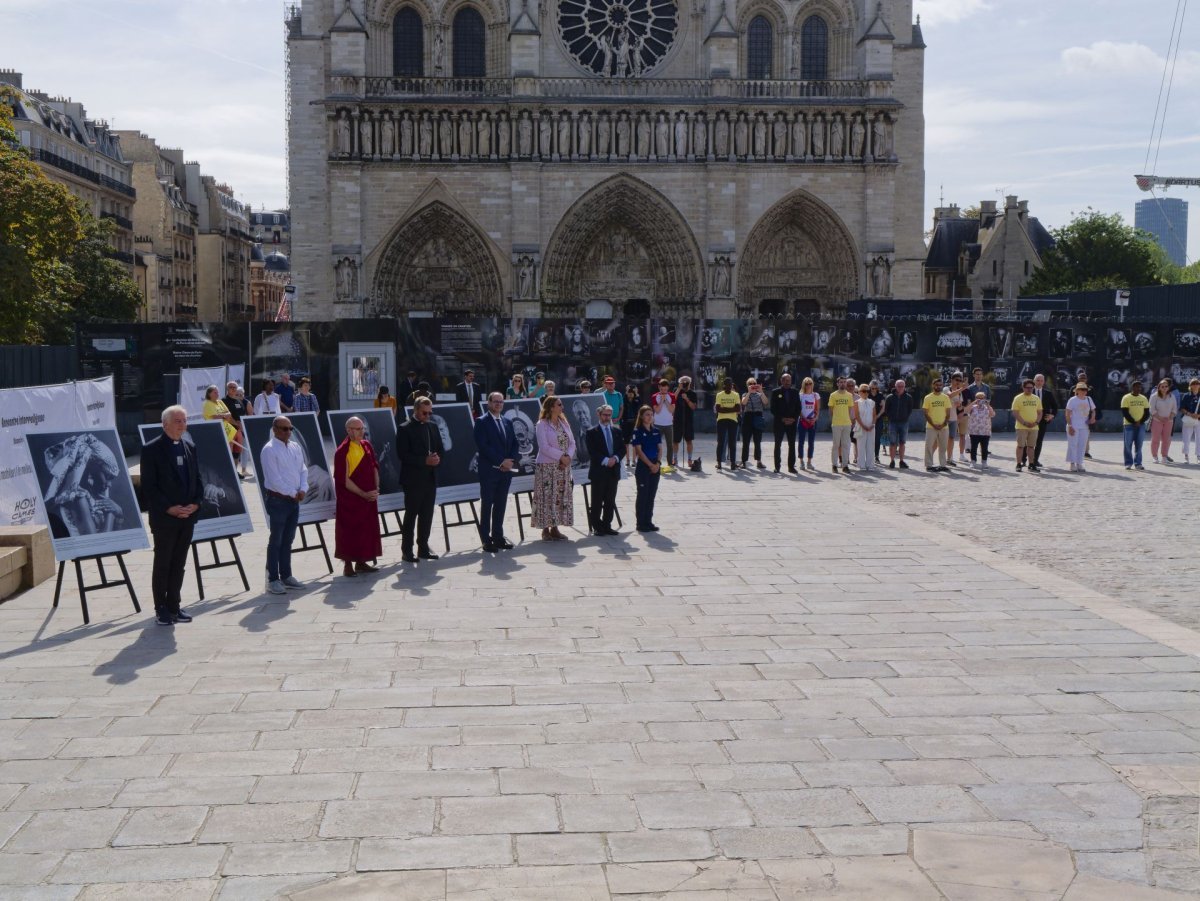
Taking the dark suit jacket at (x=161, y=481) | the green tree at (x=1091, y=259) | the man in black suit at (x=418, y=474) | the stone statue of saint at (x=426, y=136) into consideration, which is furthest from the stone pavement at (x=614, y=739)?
the green tree at (x=1091, y=259)

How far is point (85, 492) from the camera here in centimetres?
988

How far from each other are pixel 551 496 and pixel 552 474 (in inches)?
8.7

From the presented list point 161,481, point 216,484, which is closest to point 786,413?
point 216,484

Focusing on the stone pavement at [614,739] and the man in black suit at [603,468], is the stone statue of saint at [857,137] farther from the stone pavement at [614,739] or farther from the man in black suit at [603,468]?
the stone pavement at [614,739]

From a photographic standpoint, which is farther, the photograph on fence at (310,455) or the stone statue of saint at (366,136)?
the stone statue of saint at (366,136)

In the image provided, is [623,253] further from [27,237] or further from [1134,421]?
[1134,421]

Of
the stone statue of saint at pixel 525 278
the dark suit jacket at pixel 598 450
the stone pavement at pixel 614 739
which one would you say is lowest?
the stone pavement at pixel 614 739

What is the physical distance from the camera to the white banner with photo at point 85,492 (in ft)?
31.6

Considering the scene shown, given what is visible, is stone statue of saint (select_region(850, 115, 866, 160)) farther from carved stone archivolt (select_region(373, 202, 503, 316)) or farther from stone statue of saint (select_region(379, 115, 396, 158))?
stone statue of saint (select_region(379, 115, 396, 158))

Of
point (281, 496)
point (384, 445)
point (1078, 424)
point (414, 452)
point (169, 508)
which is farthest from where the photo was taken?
point (1078, 424)

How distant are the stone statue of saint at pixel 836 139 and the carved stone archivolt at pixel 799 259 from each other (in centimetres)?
141

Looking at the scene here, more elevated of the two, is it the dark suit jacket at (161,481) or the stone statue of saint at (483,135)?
the stone statue of saint at (483,135)

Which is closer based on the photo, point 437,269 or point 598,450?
point 598,450

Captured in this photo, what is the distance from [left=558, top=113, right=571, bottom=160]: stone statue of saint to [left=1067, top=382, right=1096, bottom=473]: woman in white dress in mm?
19788
